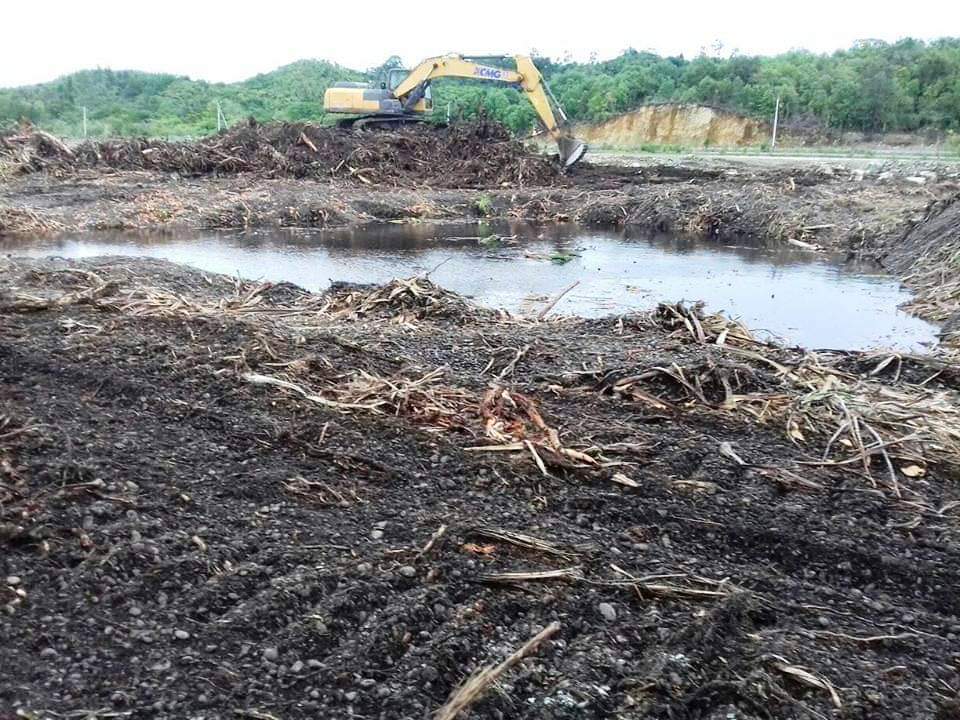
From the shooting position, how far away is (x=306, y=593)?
9.20ft

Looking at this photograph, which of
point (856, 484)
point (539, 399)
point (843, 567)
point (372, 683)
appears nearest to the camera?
point (372, 683)

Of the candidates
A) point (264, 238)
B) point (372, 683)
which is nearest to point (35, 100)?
point (264, 238)

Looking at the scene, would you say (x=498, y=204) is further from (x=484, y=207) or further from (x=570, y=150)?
(x=570, y=150)

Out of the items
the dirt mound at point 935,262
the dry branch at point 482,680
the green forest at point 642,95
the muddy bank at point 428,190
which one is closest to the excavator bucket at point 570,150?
the muddy bank at point 428,190

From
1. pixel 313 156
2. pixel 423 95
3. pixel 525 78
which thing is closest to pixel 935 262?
pixel 525 78

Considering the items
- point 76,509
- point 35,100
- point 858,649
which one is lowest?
point 858,649

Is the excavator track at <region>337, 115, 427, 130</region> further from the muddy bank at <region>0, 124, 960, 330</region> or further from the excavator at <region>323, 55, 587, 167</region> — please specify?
the muddy bank at <region>0, 124, 960, 330</region>

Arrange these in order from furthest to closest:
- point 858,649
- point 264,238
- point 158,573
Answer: point 264,238 < point 158,573 < point 858,649

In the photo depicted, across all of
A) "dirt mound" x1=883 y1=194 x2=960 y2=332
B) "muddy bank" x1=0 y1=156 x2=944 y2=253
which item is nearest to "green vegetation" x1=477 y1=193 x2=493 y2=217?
"muddy bank" x1=0 y1=156 x2=944 y2=253

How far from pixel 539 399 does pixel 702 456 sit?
3.58 feet

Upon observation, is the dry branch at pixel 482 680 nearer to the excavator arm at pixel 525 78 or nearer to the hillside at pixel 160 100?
the excavator arm at pixel 525 78

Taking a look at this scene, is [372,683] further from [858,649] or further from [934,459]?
[934,459]

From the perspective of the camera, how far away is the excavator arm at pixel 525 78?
19359mm

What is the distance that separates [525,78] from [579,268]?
10.8m
